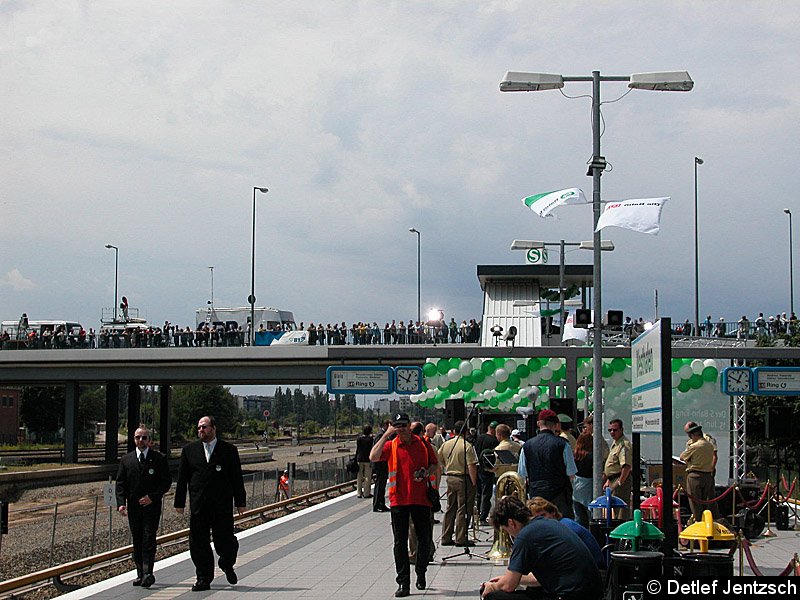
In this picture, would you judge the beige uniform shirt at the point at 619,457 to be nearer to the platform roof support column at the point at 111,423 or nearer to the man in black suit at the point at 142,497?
the man in black suit at the point at 142,497

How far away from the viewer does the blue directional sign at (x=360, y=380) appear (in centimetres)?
2388

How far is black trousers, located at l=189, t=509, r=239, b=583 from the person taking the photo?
37.6 ft

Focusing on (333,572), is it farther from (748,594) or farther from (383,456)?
(748,594)

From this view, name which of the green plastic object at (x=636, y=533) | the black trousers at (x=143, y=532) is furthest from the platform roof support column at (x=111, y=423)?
the green plastic object at (x=636, y=533)

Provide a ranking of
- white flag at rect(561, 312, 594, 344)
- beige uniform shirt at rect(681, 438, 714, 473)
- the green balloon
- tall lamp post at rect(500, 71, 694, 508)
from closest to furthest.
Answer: beige uniform shirt at rect(681, 438, 714, 473)
tall lamp post at rect(500, 71, 694, 508)
the green balloon
white flag at rect(561, 312, 594, 344)

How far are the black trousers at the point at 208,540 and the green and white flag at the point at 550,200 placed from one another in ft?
27.4

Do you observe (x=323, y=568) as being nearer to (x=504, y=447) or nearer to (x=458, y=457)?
(x=458, y=457)

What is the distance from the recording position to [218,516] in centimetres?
1155

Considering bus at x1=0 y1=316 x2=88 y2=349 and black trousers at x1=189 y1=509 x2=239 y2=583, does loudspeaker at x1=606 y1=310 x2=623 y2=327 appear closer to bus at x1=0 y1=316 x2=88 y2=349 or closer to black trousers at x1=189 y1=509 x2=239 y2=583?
black trousers at x1=189 y1=509 x2=239 y2=583

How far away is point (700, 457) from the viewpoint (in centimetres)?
1580

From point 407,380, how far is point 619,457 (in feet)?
31.3

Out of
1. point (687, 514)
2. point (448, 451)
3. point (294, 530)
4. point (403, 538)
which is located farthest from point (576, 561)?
point (294, 530)

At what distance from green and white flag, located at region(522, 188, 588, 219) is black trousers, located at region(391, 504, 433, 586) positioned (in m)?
7.46

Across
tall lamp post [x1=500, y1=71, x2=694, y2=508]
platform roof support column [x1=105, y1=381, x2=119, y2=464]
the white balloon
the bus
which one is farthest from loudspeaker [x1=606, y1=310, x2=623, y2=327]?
platform roof support column [x1=105, y1=381, x2=119, y2=464]
